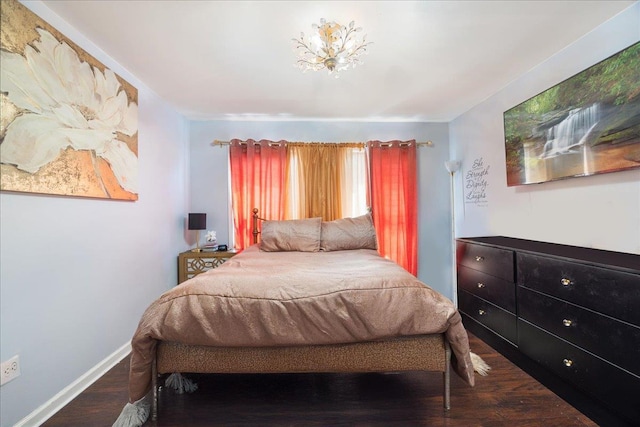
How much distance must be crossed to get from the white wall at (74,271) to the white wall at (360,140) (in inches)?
26.5

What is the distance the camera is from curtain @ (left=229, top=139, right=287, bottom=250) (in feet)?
11.0

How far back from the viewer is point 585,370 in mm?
1451

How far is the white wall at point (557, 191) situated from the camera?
164cm

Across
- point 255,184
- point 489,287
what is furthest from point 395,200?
point 255,184

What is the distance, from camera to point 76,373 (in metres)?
1.71

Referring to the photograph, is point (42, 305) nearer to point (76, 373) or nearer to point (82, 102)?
point (76, 373)

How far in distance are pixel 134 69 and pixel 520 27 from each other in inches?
111

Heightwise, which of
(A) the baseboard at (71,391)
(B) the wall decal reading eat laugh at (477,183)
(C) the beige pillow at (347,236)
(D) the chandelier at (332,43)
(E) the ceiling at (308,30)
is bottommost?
(A) the baseboard at (71,391)

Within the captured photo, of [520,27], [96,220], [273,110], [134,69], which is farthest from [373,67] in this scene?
[96,220]

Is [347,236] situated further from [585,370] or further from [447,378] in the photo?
[585,370]

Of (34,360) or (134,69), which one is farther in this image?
(134,69)

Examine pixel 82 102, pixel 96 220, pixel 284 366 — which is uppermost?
pixel 82 102

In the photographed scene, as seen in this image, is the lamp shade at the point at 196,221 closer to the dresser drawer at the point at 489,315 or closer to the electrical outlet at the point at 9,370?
the electrical outlet at the point at 9,370

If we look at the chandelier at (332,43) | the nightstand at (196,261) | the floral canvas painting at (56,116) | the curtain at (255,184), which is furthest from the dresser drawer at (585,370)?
the floral canvas painting at (56,116)
